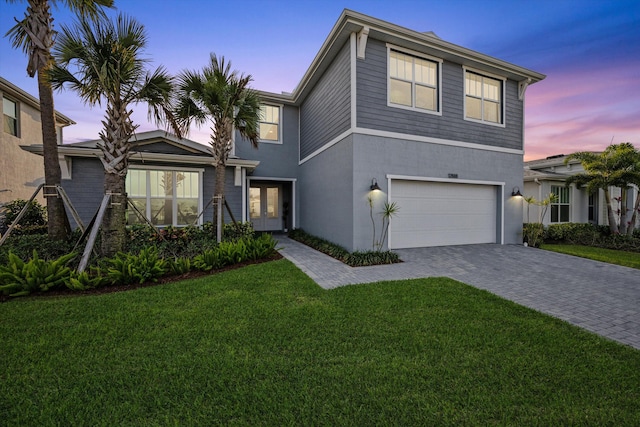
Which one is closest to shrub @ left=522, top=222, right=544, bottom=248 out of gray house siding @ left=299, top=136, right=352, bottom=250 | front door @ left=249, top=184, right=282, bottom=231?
gray house siding @ left=299, top=136, right=352, bottom=250

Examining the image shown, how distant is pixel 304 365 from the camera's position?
2.58 m

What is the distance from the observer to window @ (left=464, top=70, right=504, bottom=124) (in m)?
9.07

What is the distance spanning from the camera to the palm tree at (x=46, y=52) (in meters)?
5.96

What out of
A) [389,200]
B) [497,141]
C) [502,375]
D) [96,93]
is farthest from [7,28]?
[497,141]

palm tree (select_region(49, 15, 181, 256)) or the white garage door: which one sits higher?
palm tree (select_region(49, 15, 181, 256))

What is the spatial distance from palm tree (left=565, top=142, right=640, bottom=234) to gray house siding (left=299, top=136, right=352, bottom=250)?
36.4 ft

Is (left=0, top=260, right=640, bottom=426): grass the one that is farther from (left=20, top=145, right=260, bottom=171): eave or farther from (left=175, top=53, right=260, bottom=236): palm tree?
(left=20, top=145, right=260, bottom=171): eave

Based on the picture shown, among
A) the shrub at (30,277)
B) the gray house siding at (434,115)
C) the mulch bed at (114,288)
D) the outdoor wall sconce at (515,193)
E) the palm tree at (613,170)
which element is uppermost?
the gray house siding at (434,115)

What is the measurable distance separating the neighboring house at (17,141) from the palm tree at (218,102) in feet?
26.5

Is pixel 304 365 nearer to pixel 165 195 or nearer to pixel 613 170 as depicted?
pixel 165 195

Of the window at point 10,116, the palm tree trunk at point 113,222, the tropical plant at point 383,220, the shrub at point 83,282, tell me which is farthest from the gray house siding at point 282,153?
the window at point 10,116

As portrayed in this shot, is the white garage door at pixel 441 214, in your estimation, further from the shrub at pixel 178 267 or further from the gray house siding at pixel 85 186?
the gray house siding at pixel 85 186

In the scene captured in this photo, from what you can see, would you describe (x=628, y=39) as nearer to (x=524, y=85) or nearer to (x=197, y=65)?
(x=524, y=85)

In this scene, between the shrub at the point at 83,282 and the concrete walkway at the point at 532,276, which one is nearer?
the concrete walkway at the point at 532,276
